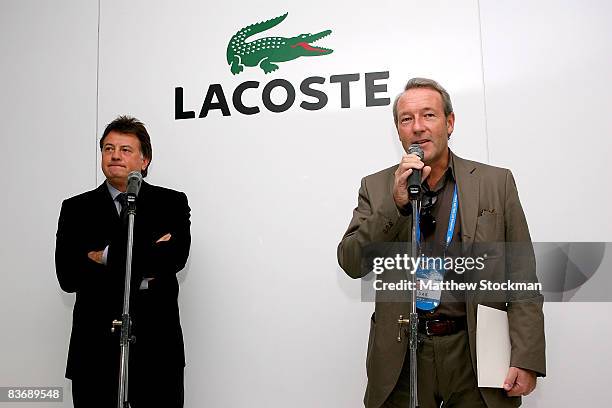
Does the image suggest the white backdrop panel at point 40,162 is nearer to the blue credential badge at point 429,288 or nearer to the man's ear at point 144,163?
the man's ear at point 144,163

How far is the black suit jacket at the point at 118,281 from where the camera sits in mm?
2781

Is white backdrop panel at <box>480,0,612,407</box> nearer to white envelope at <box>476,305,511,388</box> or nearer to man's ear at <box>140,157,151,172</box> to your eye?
white envelope at <box>476,305,511,388</box>

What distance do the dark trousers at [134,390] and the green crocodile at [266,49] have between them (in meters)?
1.77

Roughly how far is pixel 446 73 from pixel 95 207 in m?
1.94

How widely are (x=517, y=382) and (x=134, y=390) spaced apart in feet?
5.42

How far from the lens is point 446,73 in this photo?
3367mm

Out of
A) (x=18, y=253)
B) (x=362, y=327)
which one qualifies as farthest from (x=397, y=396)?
(x=18, y=253)

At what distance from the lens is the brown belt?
6.99 ft

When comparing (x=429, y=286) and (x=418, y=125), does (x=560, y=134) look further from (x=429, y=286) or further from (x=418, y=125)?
(x=429, y=286)

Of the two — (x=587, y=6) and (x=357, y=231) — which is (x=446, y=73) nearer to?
(x=587, y=6)

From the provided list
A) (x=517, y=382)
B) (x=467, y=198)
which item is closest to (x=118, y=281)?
(x=467, y=198)

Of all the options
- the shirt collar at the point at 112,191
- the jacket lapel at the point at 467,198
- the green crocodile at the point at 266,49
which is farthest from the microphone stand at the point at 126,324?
the green crocodile at the point at 266,49

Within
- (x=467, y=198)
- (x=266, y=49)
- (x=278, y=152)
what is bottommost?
(x=467, y=198)

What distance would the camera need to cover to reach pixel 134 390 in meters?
→ 2.79
